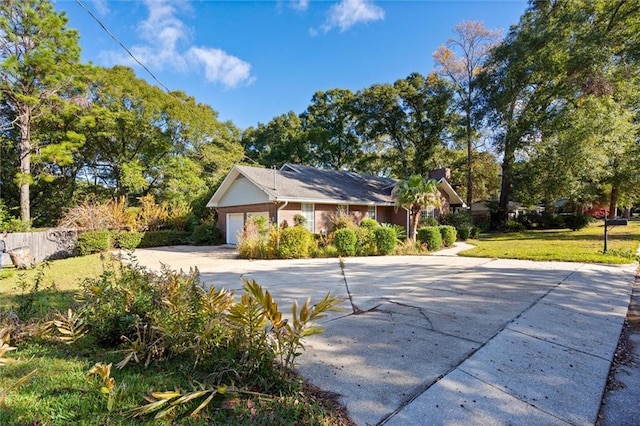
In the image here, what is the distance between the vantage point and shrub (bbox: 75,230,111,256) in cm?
1349

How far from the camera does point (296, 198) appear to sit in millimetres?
15516

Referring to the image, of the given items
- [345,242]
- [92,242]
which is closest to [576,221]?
[345,242]

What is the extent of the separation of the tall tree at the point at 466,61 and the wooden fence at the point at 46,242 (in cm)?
2648

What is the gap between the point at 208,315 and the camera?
3.10m

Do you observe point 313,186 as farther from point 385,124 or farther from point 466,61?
point 466,61

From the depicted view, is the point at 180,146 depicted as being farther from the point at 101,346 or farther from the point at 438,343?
the point at 438,343

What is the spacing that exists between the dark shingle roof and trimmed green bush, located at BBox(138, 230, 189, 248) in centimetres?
592

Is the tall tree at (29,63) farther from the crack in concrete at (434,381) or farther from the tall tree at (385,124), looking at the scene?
the crack in concrete at (434,381)

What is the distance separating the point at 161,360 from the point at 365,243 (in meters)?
10.6

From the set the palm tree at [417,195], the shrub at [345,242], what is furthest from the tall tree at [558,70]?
the shrub at [345,242]

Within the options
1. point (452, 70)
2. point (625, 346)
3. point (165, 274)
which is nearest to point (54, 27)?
point (165, 274)

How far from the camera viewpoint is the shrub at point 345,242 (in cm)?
1248

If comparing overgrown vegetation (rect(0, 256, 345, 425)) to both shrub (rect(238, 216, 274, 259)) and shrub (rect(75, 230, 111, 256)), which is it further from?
shrub (rect(75, 230, 111, 256))

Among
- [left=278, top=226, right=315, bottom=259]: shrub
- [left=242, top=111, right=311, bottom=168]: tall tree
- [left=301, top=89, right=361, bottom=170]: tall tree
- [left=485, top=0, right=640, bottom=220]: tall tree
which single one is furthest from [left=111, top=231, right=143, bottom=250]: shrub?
[left=485, top=0, right=640, bottom=220]: tall tree
